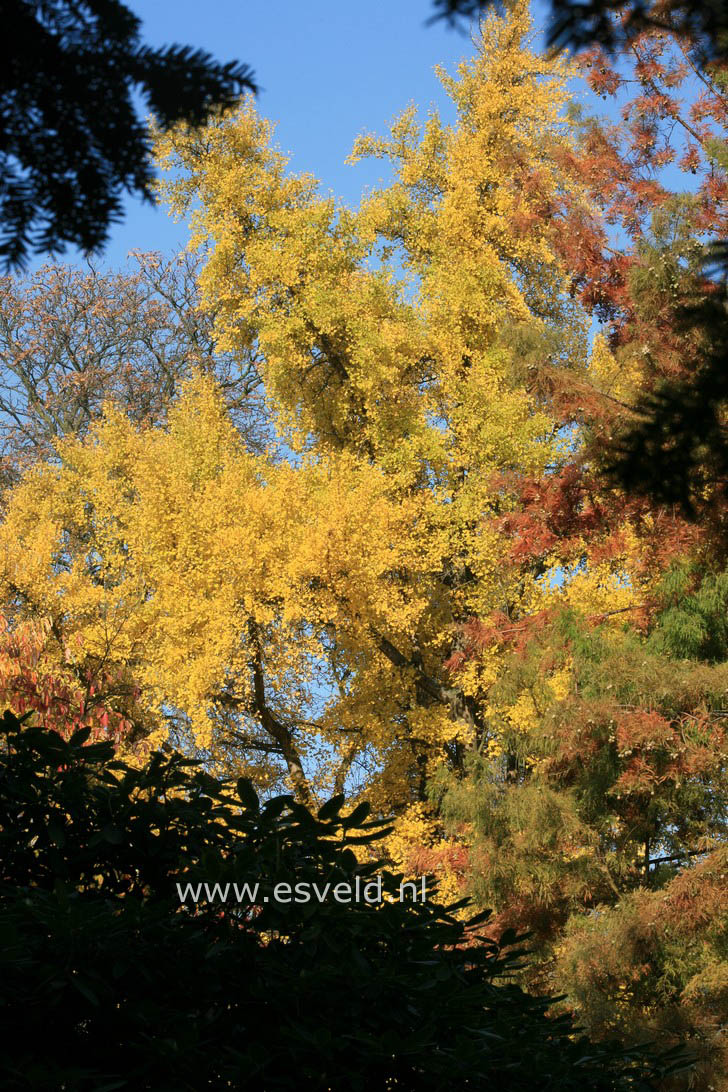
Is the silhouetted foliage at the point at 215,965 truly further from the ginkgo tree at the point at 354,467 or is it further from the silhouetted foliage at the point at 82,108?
the ginkgo tree at the point at 354,467

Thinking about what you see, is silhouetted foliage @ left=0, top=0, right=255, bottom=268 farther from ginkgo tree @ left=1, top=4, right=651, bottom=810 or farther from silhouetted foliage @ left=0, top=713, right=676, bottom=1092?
ginkgo tree @ left=1, top=4, right=651, bottom=810

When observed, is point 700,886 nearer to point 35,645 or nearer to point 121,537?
point 35,645

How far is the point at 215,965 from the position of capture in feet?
10.1

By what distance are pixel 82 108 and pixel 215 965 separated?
2.15m

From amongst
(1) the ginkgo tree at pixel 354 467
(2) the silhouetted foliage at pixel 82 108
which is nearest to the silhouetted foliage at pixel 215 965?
(2) the silhouetted foliage at pixel 82 108

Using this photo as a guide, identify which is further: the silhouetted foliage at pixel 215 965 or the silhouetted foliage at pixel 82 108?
the silhouetted foliage at pixel 215 965

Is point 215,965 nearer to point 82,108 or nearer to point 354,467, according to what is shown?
point 82,108

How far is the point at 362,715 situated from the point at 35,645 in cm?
417

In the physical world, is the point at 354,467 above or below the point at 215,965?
above

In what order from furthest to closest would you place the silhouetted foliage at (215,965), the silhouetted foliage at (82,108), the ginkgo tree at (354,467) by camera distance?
1. the ginkgo tree at (354,467)
2. the silhouetted foliage at (215,965)
3. the silhouetted foliage at (82,108)

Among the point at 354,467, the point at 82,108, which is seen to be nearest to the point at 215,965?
the point at 82,108

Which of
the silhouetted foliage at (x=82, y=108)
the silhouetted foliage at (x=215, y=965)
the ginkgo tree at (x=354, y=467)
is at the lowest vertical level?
the silhouetted foliage at (x=215, y=965)

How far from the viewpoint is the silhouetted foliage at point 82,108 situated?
6.93 feet

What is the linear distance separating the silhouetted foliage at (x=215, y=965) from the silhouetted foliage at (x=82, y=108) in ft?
5.48
